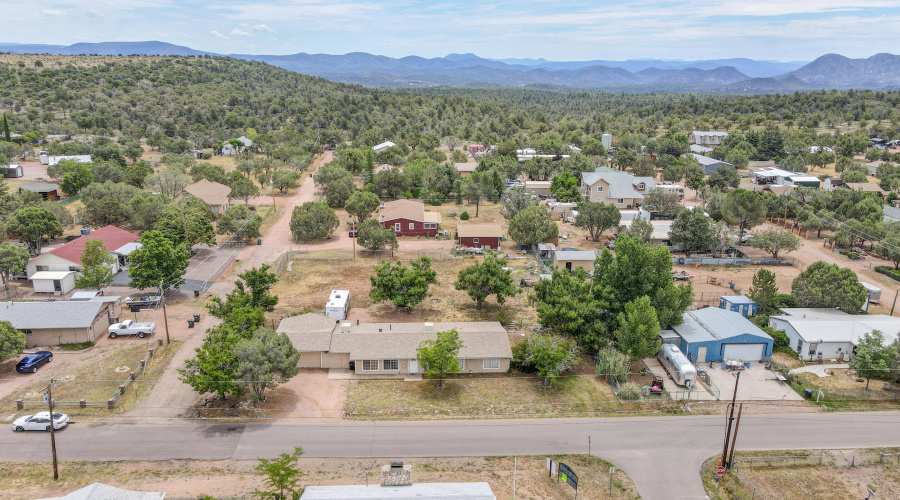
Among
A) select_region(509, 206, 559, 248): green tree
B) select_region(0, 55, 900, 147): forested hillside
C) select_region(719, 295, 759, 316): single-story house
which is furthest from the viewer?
select_region(0, 55, 900, 147): forested hillside

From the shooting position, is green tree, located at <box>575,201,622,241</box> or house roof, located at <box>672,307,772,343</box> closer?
house roof, located at <box>672,307,772,343</box>

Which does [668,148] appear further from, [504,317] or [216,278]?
[216,278]

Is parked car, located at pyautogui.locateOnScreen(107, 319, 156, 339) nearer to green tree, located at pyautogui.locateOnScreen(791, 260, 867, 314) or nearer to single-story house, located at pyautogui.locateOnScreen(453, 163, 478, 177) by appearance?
green tree, located at pyautogui.locateOnScreen(791, 260, 867, 314)

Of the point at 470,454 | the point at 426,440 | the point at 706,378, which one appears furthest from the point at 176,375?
the point at 706,378

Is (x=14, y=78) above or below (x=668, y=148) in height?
above

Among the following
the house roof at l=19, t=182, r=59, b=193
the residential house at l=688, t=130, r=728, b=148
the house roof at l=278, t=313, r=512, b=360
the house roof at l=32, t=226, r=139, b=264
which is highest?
the residential house at l=688, t=130, r=728, b=148

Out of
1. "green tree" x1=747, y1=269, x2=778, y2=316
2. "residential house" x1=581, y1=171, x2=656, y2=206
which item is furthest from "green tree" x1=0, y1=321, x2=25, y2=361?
"residential house" x1=581, y1=171, x2=656, y2=206

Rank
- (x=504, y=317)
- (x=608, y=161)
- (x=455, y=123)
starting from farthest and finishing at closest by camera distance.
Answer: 1. (x=455, y=123)
2. (x=608, y=161)
3. (x=504, y=317)

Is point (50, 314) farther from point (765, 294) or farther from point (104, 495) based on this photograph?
point (765, 294)
